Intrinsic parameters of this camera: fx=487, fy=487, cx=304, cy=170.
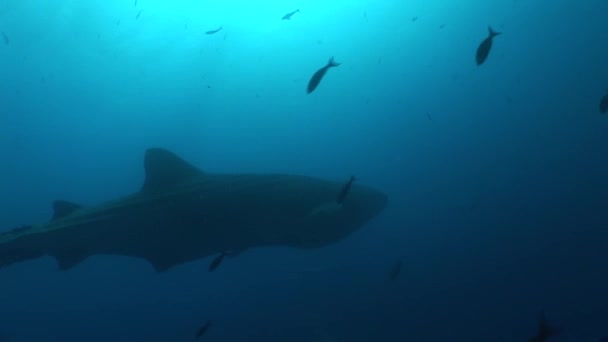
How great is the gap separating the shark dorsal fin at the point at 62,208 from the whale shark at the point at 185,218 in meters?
0.02

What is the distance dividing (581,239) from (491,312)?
30.3 feet

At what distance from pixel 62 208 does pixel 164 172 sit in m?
1.68

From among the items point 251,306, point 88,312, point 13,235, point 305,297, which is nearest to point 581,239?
point 305,297

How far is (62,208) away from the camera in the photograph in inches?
292

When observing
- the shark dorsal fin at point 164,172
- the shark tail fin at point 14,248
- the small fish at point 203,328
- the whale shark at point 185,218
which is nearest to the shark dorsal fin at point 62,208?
the whale shark at point 185,218

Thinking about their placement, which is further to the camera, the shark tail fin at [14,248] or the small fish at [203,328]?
the small fish at [203,328]

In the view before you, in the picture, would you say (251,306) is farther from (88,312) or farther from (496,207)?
(496,207)

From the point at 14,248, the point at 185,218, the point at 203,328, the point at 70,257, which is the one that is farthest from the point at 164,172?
the point at 203,328

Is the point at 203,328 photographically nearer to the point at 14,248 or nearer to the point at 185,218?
the point at 185,218

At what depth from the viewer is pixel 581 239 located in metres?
23.2

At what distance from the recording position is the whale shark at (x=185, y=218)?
7.08 metres

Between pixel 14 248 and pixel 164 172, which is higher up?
pixel 164 172

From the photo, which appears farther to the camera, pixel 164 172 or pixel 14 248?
pixel 164 172

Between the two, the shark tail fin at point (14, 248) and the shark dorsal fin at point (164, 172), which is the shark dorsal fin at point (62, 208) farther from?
the shark dorsal fin at point (164, 172)
